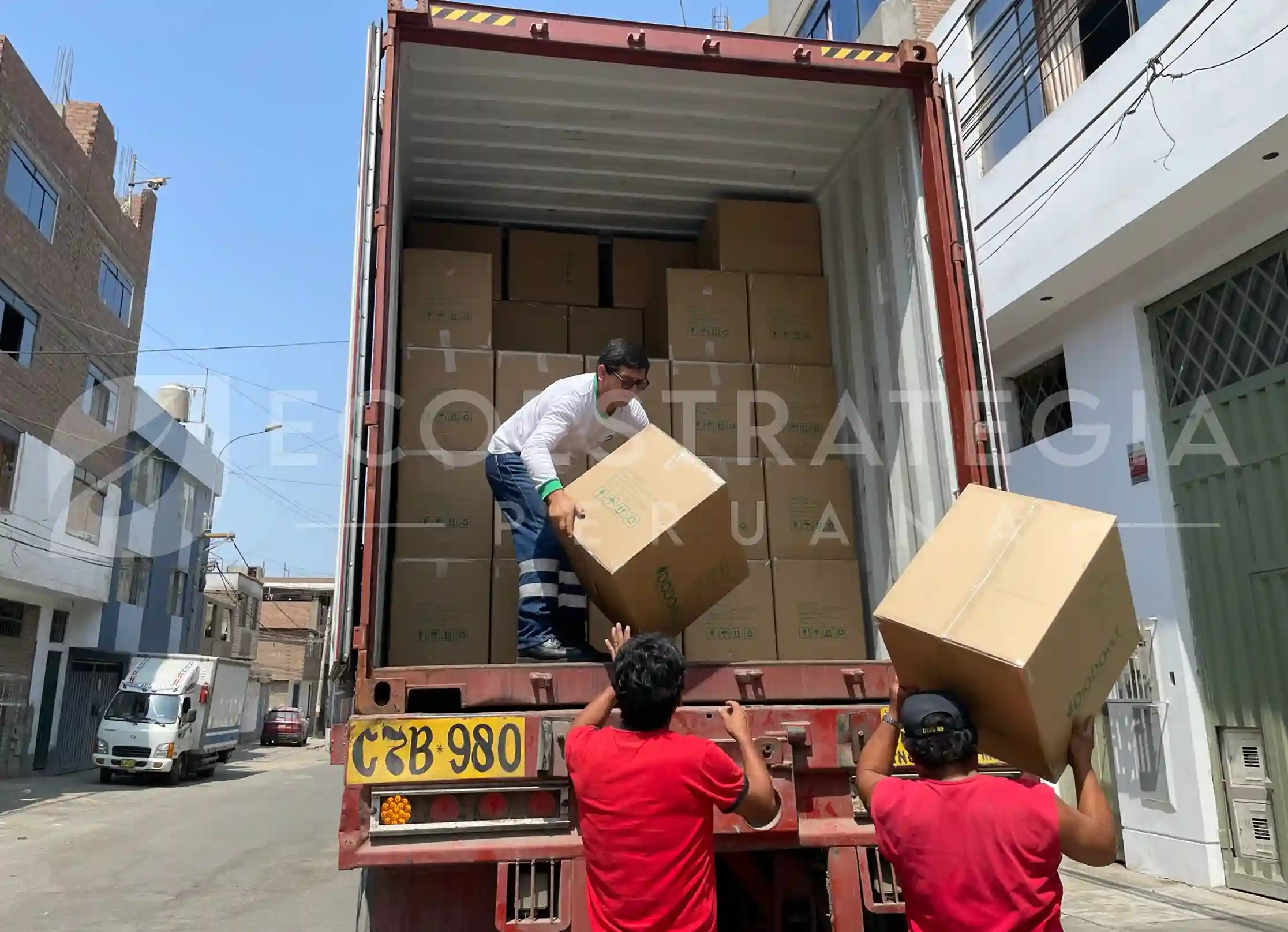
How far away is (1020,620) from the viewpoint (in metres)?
2.10

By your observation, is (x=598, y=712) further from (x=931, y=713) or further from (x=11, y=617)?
(x=11, y=617)

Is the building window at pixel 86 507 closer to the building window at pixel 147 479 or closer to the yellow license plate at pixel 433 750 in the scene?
the building window at pixel 147 479

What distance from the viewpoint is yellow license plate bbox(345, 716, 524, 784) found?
2.54m

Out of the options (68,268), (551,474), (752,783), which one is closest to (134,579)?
(68,268)

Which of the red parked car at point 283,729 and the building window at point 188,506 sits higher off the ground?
the building window at point 188,506

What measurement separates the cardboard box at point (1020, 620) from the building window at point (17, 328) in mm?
17519

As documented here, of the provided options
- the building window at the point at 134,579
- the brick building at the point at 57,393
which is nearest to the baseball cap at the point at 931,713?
the brick building at the point at 57,393

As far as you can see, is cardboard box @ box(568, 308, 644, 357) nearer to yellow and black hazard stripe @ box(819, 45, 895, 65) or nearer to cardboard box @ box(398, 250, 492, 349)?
cardboard box @ box(398, 250, 492, 349)

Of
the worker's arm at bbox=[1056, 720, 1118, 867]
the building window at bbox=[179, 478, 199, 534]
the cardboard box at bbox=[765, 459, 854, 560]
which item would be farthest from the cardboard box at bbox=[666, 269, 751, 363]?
the building window at bbox=[179, 478, 199, 534]

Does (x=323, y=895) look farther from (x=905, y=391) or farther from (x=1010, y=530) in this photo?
(x=1010, y=530)

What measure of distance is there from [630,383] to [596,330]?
61.1 inches

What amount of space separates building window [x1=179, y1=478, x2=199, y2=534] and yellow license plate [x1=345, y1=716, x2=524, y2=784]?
83.8 ft

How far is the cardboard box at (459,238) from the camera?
502cm

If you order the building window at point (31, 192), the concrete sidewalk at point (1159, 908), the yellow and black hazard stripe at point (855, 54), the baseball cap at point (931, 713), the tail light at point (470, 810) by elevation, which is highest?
the building window at point (31, 192)
